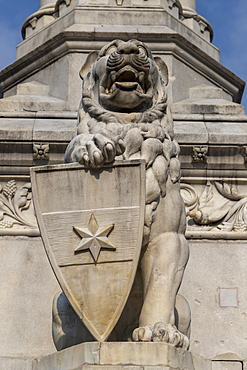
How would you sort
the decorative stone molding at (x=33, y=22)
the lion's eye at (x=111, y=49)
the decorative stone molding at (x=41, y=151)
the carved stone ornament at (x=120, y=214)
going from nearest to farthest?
1. the carved stone ornament at (x=120, y=214)
2. the lion's eye at (x=111, y=49)
3. the decorative stone molding at (x=41, y=151)
4. the decorative stone molding at (x=33, y=22)

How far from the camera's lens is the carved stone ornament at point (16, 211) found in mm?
6219

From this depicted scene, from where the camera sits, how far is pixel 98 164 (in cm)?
441

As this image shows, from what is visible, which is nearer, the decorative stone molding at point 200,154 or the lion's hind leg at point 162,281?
the lion's hind leg at point 162,281

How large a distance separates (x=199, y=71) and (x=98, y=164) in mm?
3667

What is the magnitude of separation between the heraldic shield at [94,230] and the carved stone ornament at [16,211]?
5.89 feet

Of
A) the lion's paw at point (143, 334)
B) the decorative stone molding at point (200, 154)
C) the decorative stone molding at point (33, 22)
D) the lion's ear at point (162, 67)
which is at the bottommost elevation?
the lion's paw at point (143, 334)

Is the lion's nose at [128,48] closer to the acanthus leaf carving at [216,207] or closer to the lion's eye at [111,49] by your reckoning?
the lion's eye at [111,49]

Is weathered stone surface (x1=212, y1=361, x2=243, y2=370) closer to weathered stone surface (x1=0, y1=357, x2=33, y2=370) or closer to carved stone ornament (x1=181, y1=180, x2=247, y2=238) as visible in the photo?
carved stone ornament (x1=181, y1=180, x2=247, y2=238)

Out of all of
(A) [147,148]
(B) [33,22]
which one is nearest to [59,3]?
(B) [33,22]

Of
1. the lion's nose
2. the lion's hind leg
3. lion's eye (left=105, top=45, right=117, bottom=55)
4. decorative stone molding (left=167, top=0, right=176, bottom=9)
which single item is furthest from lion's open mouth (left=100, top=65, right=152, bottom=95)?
decorative stone molding (left=167, top=0, right=176, bottom=9)

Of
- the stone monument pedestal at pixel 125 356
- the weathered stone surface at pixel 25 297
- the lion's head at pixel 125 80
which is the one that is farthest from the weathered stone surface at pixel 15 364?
the lion's head at pixel 125 80

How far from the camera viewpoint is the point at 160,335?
421 centimetres

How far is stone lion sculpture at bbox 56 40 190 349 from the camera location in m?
4.46

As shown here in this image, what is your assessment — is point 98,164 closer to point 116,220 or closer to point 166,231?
point 116,220
